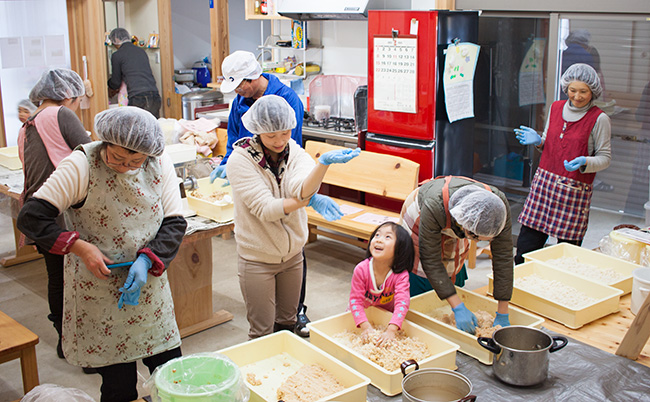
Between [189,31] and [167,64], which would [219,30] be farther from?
[189,31]

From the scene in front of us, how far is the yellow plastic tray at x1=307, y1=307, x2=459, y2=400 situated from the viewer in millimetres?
1896

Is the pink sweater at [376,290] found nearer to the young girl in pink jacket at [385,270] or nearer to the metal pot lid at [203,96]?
the young girl in pink jacket at [385,270]

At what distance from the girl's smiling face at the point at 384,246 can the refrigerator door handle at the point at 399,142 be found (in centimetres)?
229

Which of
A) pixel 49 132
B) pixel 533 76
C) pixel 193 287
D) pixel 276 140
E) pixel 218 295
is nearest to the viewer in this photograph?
pixel 276 140

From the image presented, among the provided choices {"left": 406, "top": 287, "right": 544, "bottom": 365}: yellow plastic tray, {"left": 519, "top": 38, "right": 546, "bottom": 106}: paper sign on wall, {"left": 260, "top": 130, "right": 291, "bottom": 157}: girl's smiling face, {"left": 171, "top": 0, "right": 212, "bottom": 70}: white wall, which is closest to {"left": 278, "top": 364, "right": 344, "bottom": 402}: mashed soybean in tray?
{"left": 406, "top": 287, "right": 544, "bottom": 365}: yellow plastic tray

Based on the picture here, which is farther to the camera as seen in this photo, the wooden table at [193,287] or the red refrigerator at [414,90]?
the red refrigerator at [414,90]

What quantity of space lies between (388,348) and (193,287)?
193 cm

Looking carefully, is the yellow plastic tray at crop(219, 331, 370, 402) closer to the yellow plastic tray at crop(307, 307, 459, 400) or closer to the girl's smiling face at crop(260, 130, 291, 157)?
the yellow plastic tray at crop(307, 307, 459, 400)

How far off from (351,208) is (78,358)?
9.27ft

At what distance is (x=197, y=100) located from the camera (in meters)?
7.21

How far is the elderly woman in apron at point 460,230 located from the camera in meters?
2.11

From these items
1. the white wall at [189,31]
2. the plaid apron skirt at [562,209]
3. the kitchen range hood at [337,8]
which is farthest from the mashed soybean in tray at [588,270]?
the white wall at [189,31]

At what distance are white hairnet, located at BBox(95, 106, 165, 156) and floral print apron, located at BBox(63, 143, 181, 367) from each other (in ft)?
0.33

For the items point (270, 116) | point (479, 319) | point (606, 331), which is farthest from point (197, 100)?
point (606, 331)
